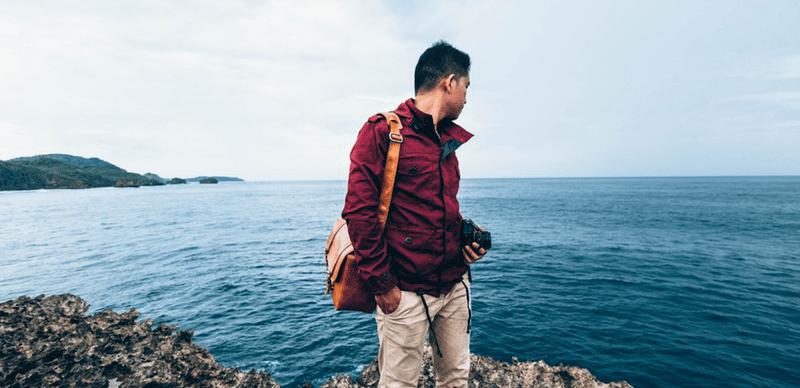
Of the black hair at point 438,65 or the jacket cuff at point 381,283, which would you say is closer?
the jacket cuff at point 381,283

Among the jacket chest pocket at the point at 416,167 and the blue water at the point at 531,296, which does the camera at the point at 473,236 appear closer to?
the jacket chest pocket at the point at 416,167

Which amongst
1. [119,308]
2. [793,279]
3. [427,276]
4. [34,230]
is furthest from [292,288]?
[34,230]

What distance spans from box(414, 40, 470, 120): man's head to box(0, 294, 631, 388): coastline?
18.2 ft

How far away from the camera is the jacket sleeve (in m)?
2.35

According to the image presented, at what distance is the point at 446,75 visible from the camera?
274cm

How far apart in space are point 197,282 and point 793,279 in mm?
39032

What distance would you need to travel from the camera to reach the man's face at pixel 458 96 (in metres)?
2.79

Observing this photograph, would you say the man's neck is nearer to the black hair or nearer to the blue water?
the black hair

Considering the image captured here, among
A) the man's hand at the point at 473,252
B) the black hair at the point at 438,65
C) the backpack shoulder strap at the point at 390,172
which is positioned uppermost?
the black hair at the point at 438,65

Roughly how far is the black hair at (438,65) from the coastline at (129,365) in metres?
5.72

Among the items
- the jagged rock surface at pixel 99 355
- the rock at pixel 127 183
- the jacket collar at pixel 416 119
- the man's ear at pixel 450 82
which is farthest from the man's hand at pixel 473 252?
the rock at pixel 127 183

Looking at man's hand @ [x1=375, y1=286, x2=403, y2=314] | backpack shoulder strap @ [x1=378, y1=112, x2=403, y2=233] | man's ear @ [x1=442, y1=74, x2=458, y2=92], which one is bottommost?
man's hand @ [x1=375, y1=286, x2=403, y2=314]

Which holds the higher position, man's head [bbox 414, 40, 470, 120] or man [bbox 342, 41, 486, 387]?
man's head [bbox 414, 40, 470, 120]

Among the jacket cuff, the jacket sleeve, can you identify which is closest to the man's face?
the jacket sleeve
